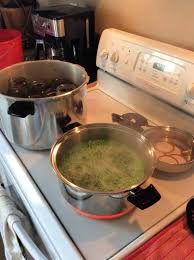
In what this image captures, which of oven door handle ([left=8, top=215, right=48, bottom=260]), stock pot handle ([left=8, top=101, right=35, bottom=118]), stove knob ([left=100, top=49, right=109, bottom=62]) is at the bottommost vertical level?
oven door handle ([left=8, top=215, right=48, bottom=260])

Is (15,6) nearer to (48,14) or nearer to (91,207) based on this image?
(48,14)

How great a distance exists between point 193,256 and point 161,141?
341 millimetres

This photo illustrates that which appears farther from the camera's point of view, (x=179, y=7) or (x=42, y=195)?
(x=179, y=7)

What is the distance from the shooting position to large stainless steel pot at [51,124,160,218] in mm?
494

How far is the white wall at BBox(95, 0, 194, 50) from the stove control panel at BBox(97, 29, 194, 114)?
0.20ft

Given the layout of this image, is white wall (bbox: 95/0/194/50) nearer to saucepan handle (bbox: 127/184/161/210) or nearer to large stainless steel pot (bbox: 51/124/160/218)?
large stainless steel pot (bbox: 51/124/160/218)

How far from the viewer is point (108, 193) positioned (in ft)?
1.53

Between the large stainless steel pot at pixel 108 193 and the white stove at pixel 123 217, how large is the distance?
38 millimetres

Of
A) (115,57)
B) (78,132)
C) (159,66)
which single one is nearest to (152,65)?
(159,66)

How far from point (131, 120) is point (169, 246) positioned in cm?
42

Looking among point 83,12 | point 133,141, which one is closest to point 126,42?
point 83,12

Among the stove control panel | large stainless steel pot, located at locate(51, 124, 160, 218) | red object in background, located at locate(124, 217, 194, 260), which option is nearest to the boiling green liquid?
large stainless steel pot, located at locate(51, 124, 160, 218)

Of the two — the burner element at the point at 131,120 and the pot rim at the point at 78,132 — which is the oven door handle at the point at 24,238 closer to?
the pot rim at the point at 78,132

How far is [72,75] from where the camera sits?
0.84 metres
